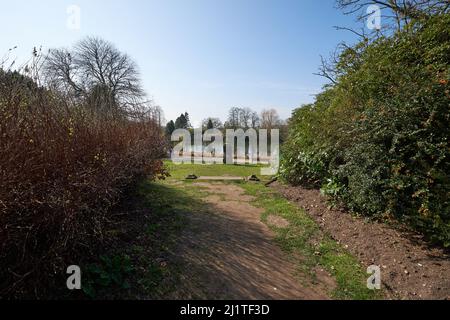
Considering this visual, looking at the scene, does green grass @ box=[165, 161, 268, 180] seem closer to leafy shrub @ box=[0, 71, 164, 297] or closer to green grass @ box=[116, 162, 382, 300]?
green grass @ box=[116, 162, 382, 300]

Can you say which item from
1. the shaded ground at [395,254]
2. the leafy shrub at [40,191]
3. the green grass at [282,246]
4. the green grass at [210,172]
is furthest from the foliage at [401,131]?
the green grass at [210,172]

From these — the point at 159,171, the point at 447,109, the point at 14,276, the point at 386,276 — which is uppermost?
the point at 447,109

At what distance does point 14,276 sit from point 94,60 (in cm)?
3330

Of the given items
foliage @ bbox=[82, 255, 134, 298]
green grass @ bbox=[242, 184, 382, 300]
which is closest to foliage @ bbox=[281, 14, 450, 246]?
green grass @ bbox=[242, 184, 382, 300]

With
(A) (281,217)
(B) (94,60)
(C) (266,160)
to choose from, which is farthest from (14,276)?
(B) (94,60)

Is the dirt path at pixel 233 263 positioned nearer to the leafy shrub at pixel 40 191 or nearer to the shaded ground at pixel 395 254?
the shaded ground at pixel 395 254

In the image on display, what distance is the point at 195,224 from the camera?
5.21 m

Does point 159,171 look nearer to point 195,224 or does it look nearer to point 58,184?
point 195,224

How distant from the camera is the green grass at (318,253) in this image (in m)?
3.34

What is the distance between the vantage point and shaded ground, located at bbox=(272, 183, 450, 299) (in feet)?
10.8

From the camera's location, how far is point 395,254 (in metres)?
4.03

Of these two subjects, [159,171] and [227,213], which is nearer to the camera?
[227,213]

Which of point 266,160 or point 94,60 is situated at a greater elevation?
point 94,60

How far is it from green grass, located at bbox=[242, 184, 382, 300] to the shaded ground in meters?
0.23
